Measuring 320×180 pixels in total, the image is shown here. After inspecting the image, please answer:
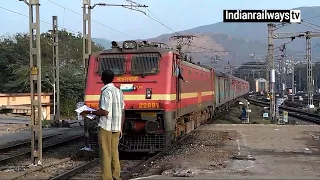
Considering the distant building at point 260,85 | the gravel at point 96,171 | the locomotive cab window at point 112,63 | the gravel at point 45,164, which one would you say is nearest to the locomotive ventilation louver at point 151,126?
the gravel at point 96,171

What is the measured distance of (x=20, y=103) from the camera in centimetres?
4525

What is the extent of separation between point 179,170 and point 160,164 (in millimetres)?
1546

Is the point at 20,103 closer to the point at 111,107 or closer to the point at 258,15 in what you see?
the point at 258,15

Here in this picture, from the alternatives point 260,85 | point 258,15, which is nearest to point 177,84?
point 258,15

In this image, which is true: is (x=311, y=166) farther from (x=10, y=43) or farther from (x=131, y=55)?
(x=10, y=43)

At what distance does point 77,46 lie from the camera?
66.4 meters

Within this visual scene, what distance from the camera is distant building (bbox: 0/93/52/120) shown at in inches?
1700

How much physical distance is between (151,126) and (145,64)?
188 cm

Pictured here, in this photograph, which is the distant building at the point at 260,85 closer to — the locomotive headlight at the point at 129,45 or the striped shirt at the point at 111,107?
the locomotive headlight at the point at 129,45

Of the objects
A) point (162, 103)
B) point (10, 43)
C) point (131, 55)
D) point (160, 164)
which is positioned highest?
point (10, 43)

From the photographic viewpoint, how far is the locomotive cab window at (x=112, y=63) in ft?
46.4

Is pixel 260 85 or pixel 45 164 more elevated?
pixel 260 85

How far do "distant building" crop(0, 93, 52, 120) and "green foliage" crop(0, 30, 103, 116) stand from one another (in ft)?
9.24

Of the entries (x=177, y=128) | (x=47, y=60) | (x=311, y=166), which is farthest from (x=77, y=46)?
(x=311, y=166)
